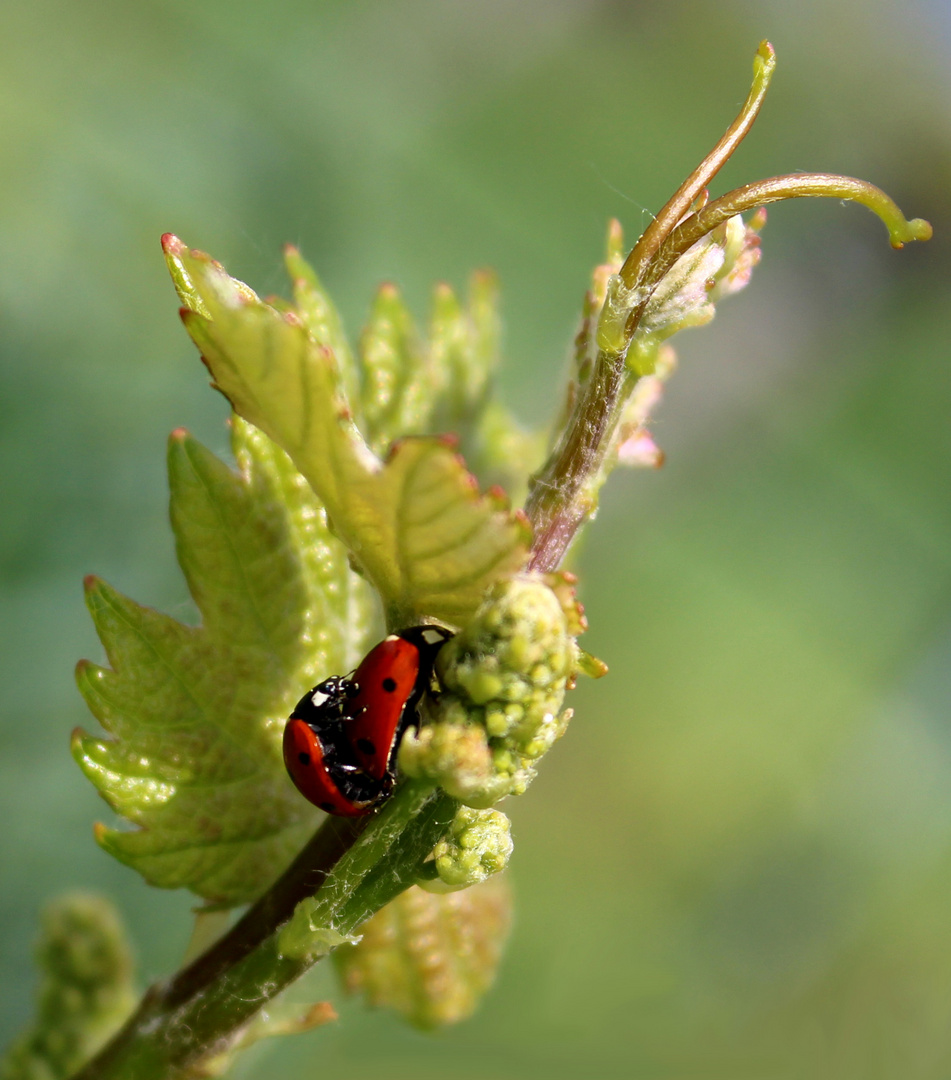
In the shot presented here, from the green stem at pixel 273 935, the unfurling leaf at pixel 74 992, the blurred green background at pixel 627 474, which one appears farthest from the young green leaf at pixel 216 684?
the blurred green background at pixel 627 474

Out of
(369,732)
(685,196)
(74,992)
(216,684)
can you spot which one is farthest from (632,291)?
(74,992)

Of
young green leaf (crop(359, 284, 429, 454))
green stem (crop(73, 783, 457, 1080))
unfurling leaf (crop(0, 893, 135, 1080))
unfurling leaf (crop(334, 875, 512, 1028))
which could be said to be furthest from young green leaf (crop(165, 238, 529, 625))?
unfurling leaf (crop(0, 893, 135, 1080))

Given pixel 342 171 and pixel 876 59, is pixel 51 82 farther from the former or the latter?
pixel 876 59

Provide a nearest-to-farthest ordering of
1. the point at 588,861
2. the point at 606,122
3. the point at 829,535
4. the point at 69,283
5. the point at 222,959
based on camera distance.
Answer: the point at 222,959 → the point at 69,283 → the point at 588,861 → the point at 829,535 → the point at 606,122

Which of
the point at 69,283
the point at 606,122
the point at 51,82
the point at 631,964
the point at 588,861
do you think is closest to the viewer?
the point at 69,283

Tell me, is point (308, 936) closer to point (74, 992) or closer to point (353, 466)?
point (353, 466)

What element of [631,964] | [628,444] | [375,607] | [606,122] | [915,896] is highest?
[606,122]

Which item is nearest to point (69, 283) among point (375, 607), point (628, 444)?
point (375, 607)
